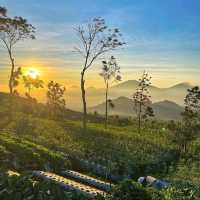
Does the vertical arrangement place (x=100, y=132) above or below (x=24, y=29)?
below

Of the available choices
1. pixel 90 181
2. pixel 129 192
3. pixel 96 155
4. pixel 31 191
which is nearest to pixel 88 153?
pixel 96 155

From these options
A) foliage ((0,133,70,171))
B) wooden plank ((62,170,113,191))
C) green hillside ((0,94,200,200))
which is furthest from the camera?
green hillside ((0,94,200,200))

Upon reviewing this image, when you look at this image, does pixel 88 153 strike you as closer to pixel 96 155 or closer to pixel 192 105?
pixel 96 155

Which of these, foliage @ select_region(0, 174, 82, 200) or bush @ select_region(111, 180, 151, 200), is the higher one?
bush @ select_region(111, 180, 151, 200)

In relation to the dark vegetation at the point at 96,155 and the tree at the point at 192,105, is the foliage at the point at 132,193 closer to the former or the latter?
the dark vegetation at the point at 96,155

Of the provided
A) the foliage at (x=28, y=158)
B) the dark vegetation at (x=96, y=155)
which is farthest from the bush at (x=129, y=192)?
the foliage at (x=28, y=158)

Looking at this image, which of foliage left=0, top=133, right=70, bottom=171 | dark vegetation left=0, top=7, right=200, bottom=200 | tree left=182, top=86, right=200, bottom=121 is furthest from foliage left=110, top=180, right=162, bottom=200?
tree left=182, top=86, right=200, bottom=121

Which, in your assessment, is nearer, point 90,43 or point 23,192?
point 23,192

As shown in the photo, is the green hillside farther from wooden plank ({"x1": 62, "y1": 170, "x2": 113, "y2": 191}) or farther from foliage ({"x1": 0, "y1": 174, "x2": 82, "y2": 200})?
wooden plank ({"x1": 62, "y1": 170, "x2": 113, "y2": 191})

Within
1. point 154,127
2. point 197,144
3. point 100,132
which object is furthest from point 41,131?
point 154,127

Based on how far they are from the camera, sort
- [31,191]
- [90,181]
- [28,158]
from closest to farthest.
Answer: [31,191] → [90,181] → [28,158]

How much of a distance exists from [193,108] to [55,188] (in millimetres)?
59018

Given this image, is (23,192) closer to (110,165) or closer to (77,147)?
(110,165)

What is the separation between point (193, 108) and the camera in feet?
251
